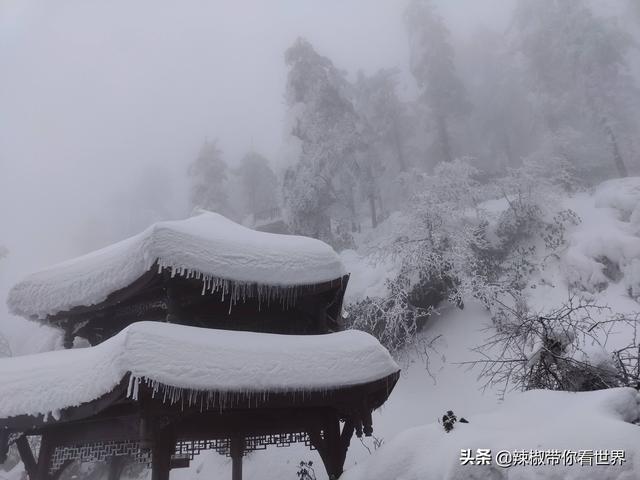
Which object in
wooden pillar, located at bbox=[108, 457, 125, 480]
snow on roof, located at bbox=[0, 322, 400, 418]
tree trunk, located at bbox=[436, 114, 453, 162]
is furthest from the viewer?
tree trunk, located at bbox=[436, 114, 453, 162]

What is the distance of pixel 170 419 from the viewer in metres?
4.86

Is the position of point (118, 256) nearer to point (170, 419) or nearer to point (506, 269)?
point (170, 419)

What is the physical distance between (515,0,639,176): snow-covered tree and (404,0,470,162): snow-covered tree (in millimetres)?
4725

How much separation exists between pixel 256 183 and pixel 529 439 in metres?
36.8

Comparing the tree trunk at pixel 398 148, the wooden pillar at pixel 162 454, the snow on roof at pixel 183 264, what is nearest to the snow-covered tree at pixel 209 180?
the tree trunk at pixel 398 148

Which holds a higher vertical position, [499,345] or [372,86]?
[372,86]

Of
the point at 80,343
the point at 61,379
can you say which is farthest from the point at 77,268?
the point at 80,343

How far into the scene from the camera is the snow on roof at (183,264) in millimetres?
5508

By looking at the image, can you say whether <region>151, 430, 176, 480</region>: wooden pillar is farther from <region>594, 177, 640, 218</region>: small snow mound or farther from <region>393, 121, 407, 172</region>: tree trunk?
<region>393, 121, 407, 172</region>: tree trunk

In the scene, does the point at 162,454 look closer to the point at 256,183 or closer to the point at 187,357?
the point at 187,357

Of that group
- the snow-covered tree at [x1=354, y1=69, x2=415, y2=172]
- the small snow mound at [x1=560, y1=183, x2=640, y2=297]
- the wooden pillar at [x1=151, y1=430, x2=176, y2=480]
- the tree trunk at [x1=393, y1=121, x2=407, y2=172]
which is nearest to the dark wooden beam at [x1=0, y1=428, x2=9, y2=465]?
the wooden pillar at [x1=151, y1=430, x2=176, y2=480]

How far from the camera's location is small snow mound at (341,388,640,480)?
319 cm

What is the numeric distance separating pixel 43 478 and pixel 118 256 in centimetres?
327

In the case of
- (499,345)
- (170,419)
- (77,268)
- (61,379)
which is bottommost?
(499,345)
